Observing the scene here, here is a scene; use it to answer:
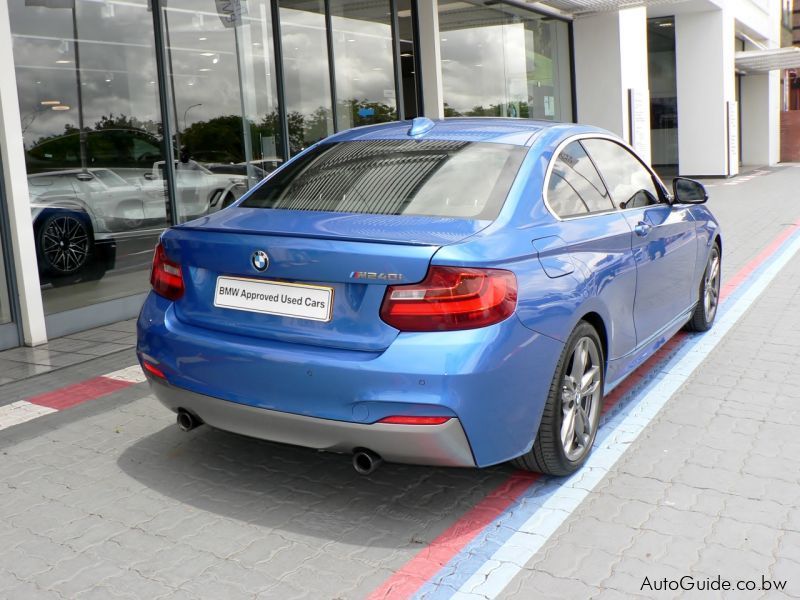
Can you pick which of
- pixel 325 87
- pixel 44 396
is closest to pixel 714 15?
pixel 325 87

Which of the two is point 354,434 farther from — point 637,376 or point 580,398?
point 637,376

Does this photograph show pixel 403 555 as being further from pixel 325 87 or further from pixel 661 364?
pixel 325 87

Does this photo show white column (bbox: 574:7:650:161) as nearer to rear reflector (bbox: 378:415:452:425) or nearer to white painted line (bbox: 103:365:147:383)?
white painted line (bbox: 103:365:147:383)

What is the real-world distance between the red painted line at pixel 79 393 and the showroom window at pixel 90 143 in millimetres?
2029

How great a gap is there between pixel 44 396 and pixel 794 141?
39.8m

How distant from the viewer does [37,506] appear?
12.3 ft

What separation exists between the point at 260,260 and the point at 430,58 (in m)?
10.6

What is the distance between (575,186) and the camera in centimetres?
419

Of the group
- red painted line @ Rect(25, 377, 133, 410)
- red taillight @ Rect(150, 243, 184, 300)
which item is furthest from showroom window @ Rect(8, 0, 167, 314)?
red taillight @ Rect(150, 243, 184, 300)

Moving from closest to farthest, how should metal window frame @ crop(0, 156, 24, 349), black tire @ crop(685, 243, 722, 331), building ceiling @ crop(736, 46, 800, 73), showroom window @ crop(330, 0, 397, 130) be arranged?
black tire @ crop(685, 243, 722, 331) → metal window frame @ crop(0, 156, 24, 349) → showroom window @ crop(330, 0, 397, 130) → building ceiling @ crop(736, 46, 800, 73)

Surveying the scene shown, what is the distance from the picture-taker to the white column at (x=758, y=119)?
3575 cm

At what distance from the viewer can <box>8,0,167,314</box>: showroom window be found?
24.6ft

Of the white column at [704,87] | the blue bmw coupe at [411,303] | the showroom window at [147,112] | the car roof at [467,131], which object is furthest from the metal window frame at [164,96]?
the white column at [704,87]

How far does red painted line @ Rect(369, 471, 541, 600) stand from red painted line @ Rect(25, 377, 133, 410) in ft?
9.45
